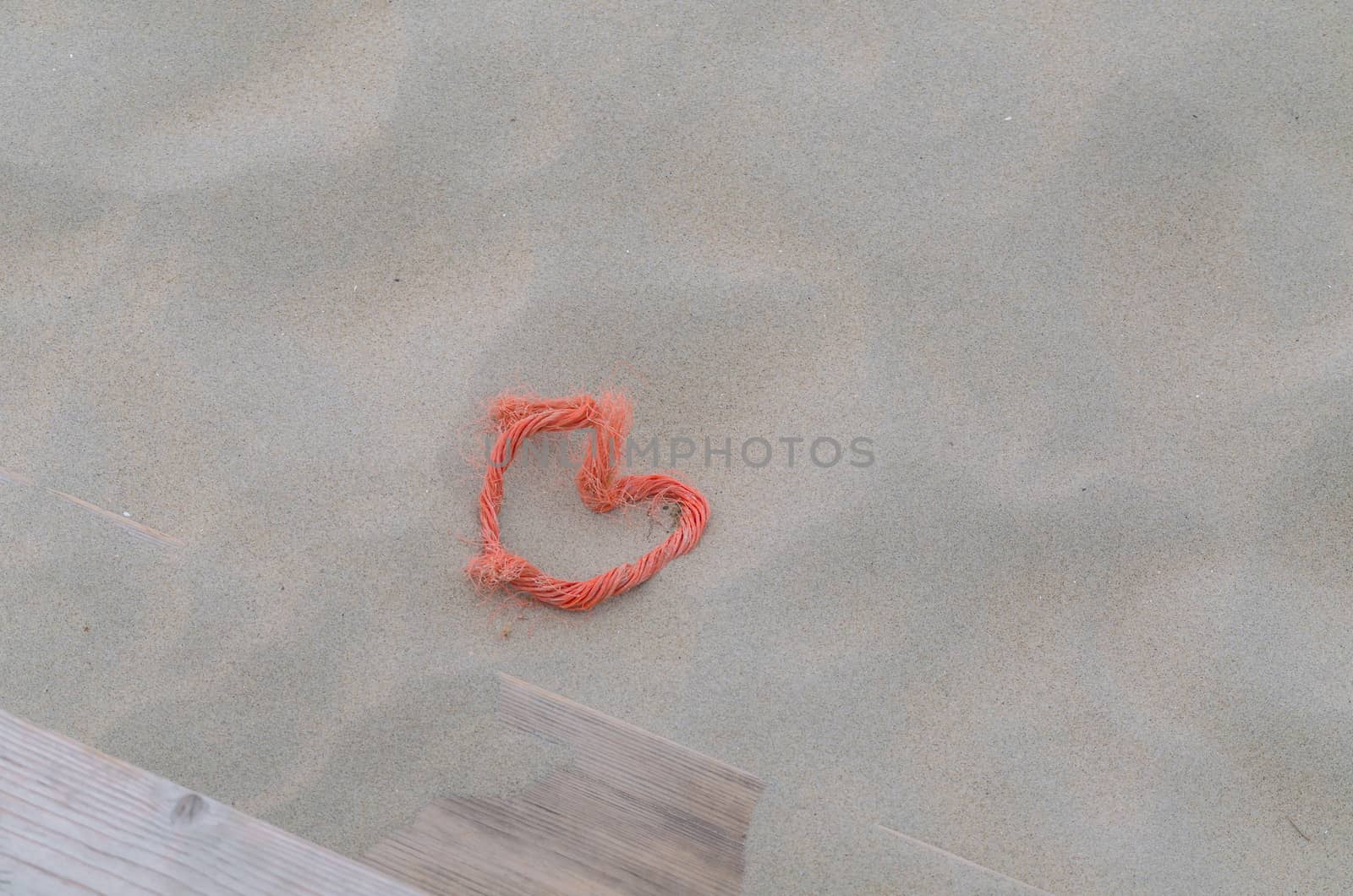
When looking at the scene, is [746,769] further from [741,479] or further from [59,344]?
[59,344]

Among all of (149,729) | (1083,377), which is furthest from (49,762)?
(1083,377)

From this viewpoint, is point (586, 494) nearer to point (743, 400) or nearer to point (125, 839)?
point (743, 400)

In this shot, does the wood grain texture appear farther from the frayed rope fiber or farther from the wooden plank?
the wooden plank

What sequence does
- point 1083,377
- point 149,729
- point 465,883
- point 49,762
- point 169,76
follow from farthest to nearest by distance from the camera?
point 169,76 → point 1083,377 → point 149,729 → point 465,883 → point 49,762

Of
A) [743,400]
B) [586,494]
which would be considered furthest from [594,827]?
[743,400]

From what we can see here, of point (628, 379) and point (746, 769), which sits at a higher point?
point (628, 379)
